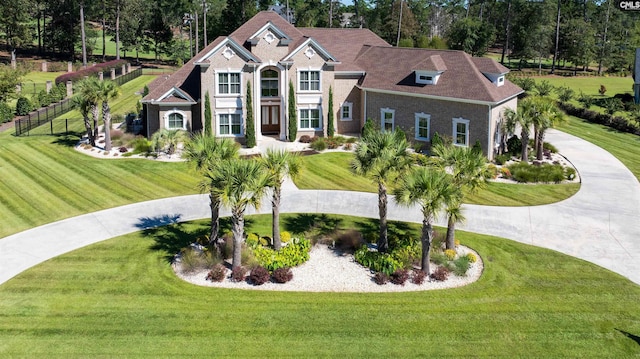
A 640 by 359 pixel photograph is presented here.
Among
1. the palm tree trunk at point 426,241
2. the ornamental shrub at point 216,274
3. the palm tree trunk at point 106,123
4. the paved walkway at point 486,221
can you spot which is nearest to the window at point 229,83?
the palm tree trunk at point 106,123

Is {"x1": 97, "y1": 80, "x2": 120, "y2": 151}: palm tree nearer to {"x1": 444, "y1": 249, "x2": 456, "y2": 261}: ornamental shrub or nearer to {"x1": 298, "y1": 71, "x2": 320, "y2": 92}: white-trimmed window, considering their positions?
{"x1": 298, "y1": 71, "x2": 320, "y2": 92}: white-trimmed window

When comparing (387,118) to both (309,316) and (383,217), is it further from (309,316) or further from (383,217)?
(309,316)

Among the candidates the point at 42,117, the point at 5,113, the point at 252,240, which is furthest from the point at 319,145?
the point at 5,113

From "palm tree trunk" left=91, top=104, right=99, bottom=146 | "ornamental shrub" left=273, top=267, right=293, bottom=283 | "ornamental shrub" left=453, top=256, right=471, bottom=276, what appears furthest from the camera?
"palm tree trunk" left=91, top=104, right=99, bottom=146

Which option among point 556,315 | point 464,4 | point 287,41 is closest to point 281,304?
point 556,315

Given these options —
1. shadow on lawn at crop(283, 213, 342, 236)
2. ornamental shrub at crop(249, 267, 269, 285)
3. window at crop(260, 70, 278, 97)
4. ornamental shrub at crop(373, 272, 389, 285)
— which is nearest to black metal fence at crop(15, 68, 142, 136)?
window at crop(260, 70, 278, 97)

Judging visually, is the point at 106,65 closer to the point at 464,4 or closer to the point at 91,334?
the point at 91,334
